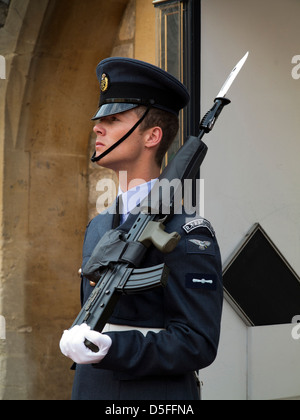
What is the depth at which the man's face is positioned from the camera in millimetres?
2053

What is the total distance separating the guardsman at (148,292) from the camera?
1794mm

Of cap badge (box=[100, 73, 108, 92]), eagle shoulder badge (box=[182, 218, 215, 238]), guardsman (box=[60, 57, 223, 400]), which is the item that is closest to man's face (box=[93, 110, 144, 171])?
guardsman (box=[60, 57, 223, 400])

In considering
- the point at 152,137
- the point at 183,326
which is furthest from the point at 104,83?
the point at 183,326

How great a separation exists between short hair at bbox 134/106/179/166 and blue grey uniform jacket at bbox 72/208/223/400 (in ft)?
0.81

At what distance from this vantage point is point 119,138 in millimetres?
2055

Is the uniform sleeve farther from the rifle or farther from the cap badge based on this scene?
the cap badge

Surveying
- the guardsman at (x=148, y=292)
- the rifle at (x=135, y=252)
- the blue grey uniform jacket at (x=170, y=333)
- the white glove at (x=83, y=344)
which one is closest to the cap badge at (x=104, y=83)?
the guardsman at (x=148, y=292)

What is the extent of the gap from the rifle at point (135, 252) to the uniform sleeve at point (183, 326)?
0.26ft

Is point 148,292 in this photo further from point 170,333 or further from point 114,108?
point 114,108

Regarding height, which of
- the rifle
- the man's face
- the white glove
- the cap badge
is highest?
the cap badge

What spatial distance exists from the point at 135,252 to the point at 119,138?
38 cm

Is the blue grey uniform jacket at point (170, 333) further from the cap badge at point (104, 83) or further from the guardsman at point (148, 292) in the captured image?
the cap badge at point (104, 83)

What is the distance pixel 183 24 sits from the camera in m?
3.27

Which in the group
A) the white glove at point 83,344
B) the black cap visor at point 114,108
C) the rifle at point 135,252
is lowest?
the white glove at point 83,344
